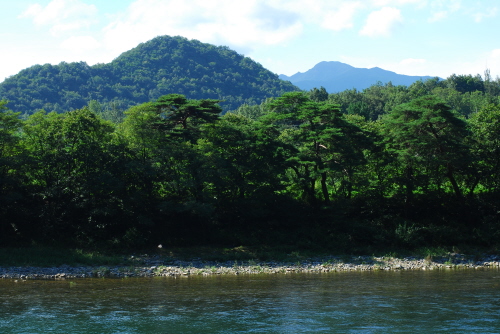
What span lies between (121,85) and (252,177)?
151 metres

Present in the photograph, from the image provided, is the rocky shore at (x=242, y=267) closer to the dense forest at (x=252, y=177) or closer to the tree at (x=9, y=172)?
the dense forest at (x=252, y=177)

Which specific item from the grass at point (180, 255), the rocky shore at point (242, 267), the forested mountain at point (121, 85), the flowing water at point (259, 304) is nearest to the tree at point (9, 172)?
the grass at point (180, 255)

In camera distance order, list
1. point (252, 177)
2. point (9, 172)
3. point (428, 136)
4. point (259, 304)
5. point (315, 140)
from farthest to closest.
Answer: point (315, 140) < point (252, 177) < point (428, 136) < point (9, 172) < point (259, 304)

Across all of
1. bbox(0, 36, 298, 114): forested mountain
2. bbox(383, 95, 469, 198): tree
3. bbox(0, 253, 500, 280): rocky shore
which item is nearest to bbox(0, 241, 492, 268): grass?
bbox(0, 253, 500, 280): rocky shore

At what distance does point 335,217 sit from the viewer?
3456 centimetres

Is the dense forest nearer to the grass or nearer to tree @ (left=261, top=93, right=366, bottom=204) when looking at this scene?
tree @ (left=261, top=93, right=366, bottom=204)

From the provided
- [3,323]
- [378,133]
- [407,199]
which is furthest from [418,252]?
[3,323]

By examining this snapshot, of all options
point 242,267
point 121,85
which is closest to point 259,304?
point 242,267

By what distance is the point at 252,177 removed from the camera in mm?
34406

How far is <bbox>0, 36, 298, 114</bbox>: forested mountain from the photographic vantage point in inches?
5472

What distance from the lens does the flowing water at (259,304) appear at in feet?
48.3

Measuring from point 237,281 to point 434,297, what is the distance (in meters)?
9.29

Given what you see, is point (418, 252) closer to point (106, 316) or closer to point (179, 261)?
point (179, 261)

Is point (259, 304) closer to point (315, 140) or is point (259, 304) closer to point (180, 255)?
point (180, 255)
